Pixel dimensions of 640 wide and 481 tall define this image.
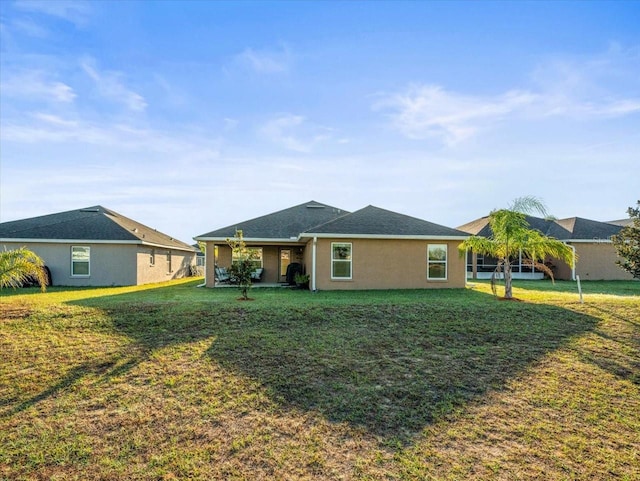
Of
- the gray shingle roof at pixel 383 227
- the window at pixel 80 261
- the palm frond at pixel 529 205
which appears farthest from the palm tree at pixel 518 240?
the window at pixel 80 261

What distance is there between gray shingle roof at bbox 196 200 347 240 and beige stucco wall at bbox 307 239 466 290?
3692 millimetres

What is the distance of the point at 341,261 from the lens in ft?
54.3

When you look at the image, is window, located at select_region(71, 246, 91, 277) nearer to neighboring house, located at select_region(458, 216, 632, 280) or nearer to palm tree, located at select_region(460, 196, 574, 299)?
palm tree, located at select_region(460, 196, 574, 299)

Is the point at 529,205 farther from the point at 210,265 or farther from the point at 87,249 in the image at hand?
the point at 87,249

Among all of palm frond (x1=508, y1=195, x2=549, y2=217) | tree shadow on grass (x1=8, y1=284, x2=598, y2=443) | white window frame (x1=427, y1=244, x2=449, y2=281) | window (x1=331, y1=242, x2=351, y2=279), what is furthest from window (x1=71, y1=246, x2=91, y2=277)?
palm frond (x1=508, y1=195, x2=549, y2=217)

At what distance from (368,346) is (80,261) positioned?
1825cm

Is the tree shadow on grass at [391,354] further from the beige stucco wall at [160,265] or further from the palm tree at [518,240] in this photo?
the beige stucco wall at [160,265]

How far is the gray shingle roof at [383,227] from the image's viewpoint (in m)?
16.2

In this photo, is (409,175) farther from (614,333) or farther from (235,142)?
(614,333)

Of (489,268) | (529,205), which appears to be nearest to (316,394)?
(529,205)

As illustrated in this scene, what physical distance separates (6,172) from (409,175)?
56.1ft

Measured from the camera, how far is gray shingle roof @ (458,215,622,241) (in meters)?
23.5

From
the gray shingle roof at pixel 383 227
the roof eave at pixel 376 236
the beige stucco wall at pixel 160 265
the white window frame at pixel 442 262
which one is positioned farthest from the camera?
the beige stucco wall at pixel 160 265

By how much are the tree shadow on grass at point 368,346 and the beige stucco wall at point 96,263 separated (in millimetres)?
8810
